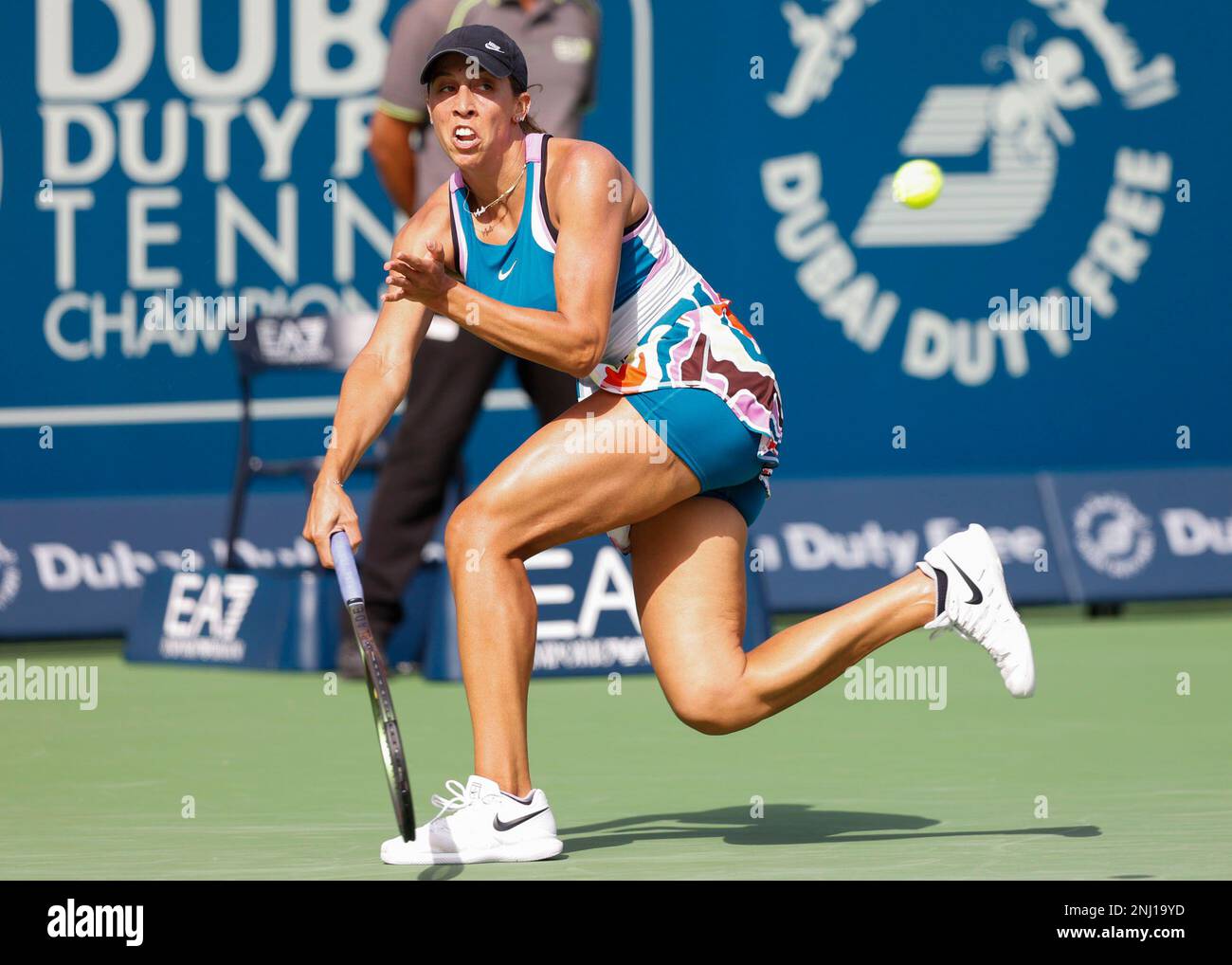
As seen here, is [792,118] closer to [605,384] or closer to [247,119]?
[247,119]

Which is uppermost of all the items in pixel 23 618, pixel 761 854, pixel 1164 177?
pixel 1164 177

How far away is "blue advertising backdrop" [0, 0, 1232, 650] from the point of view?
8.85 metres

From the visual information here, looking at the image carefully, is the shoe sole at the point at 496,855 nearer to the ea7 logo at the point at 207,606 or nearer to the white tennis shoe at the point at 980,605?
the white tennis shoe at the point at 980,605

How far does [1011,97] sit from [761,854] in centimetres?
623

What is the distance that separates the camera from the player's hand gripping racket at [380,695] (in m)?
3.73

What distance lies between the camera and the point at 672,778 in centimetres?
528

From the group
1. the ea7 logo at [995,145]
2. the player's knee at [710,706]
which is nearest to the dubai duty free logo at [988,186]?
the ea7 logo at [995,145]

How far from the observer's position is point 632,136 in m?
9.27

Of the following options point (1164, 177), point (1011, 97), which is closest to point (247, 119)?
point (1011, 97)

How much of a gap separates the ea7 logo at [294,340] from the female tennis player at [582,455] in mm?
3470

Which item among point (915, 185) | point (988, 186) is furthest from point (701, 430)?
point (988, 186)

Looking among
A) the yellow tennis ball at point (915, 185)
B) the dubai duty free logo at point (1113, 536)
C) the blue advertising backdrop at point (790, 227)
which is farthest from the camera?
the dubai duty free logo at point (1113, 536)

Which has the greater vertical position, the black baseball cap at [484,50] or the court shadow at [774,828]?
the black baseball cap at [484,50]
